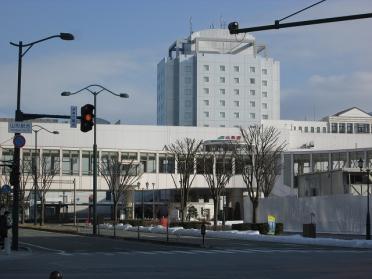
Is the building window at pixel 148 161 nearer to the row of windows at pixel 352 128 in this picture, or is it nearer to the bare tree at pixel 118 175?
the bare tree at pixel 118 175

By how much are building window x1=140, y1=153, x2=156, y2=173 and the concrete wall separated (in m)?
50.9

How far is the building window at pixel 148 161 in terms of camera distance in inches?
4345

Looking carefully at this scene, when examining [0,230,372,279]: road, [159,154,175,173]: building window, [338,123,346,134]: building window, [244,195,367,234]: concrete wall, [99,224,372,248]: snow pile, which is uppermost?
[338,123,346,134]: building window

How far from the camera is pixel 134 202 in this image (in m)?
108

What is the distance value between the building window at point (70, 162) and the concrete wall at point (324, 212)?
52.2 meters

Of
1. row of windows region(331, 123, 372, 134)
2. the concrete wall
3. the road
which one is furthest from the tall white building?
the road

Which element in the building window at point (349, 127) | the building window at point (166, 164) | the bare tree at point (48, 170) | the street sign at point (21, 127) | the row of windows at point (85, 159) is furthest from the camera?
the building window at point (349, 127)

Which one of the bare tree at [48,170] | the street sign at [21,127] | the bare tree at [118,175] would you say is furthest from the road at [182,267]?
the bare tree at [48,170]

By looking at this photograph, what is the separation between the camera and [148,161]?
364ft

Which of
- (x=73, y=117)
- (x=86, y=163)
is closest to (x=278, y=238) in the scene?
(x=73, y=117)

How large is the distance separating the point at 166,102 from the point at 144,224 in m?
104

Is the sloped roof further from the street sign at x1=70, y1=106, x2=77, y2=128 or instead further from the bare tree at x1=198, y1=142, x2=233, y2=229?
the street sign at x1=70, y1=106, x2=77, y2=128

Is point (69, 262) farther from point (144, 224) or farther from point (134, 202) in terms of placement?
point (134, 202)

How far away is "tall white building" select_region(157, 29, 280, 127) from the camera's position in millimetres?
163375
